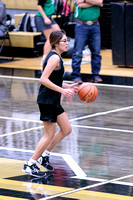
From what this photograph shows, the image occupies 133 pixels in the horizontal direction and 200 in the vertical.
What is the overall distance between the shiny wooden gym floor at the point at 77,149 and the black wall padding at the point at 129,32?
8.51 ft

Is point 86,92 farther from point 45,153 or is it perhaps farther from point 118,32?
point 118,32

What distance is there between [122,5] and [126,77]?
2.01 m

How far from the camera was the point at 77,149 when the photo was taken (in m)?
7.79

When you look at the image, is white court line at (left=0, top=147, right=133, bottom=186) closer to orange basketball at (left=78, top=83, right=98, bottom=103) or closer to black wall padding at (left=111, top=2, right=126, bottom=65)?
orange basketball at (left=78, top=83, right=98, bottom=103)

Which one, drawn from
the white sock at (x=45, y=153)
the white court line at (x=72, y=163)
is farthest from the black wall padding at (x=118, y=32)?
the white sock at (x=45, y=153)

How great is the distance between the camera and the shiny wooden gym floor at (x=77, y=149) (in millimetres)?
6156

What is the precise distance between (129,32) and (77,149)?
696 centimetres

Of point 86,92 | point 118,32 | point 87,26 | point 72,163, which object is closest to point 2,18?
point 118,32

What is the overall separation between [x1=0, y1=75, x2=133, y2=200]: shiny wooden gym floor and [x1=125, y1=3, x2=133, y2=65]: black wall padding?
259 cm

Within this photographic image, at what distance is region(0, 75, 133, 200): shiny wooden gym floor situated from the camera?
616 cm

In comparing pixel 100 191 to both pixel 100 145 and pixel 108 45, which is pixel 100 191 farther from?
Result: pixel 108 45

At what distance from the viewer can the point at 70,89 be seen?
263 inches

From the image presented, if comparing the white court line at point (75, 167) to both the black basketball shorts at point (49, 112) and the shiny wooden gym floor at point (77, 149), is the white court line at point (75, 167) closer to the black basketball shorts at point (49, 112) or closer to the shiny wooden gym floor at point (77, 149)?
the shiny wooden gym floor at point (77, 149)

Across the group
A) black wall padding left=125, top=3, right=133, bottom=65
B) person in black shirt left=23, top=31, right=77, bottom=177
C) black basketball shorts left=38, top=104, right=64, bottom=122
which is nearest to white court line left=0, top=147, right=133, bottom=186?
person in black shirt left=23, top=31, right=77, bottom=177
